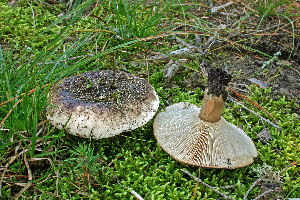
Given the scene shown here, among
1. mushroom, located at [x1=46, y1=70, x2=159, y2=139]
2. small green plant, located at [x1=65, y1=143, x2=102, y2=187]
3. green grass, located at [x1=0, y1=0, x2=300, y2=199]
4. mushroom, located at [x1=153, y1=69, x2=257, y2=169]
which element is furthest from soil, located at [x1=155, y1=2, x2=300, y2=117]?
small green plant, located at [x1=65, y1=143, x2=102, y2=187]

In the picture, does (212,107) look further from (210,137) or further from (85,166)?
(85,166)

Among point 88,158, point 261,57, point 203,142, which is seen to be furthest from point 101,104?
point 261,57

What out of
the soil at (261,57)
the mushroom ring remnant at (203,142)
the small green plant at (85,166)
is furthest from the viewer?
the soil at (261,57)

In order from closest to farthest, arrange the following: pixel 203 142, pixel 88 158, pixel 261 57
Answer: pixel 88 158 → pixel 203 142 → pixel 261 57

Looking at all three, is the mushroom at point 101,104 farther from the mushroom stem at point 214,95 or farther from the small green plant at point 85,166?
the mushroom stem at point 214,95

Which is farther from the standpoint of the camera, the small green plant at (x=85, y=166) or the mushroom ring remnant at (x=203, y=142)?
the mushroom ring remnant at (x=203, y=142)

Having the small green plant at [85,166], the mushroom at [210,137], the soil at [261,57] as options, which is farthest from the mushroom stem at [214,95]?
the soil at [261,57]

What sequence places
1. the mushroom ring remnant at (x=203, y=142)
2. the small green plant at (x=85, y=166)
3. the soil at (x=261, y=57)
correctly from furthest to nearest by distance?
the soil at (x=261, y=57) < the mushroom ring remnant at (x=203, y=142) < the small green plant at (x=85, y=166)

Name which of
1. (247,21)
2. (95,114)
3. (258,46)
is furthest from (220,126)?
(247,21)

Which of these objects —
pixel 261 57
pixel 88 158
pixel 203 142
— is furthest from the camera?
pixel 261 57
